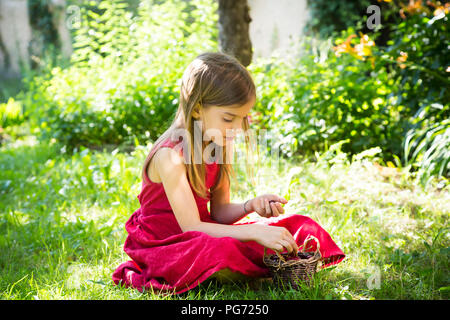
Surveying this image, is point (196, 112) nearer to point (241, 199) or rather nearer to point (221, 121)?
point (221, 121)

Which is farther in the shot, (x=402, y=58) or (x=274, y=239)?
(x=402, y=58)

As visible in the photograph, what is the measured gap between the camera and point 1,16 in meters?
11.6

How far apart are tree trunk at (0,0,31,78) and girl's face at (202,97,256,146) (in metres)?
10.1

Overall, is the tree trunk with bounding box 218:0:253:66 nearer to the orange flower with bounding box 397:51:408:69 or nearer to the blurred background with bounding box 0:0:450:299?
the blurred background with bounding box 0:0:450:299

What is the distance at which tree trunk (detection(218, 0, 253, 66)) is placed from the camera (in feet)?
14.1

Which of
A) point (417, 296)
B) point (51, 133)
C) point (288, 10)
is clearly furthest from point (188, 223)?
point (288, 10)

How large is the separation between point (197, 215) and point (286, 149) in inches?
75.8

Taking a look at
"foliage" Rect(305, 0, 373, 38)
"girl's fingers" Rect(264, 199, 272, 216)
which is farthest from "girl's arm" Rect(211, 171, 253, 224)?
"foliage" Rect(305, 0, 373, 38)

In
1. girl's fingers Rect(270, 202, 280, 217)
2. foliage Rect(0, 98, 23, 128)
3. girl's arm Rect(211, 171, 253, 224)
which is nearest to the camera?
girl's fingers Rect(270, 202, 280, 217)

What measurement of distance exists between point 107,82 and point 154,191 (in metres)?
3.21

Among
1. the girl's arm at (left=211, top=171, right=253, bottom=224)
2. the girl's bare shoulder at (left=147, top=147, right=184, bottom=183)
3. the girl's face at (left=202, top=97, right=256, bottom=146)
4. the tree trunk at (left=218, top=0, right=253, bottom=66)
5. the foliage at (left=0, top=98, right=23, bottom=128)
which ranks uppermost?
the tree trunk at (left=218, top=0, right=253, bottom=66)

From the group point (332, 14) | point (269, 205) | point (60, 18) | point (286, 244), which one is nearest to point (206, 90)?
point (269, 205)

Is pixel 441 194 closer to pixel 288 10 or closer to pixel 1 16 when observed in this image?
pixel 288 10

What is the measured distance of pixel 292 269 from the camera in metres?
1.79
